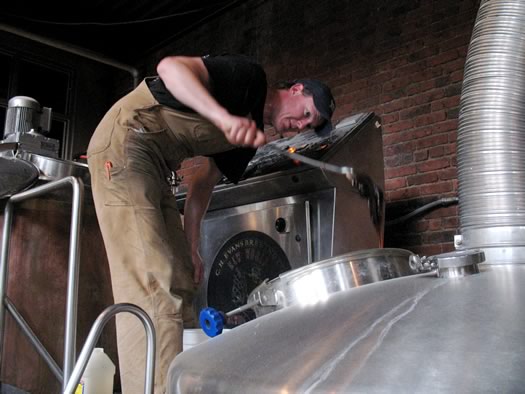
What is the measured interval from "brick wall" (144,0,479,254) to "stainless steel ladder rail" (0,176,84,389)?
5.38ft

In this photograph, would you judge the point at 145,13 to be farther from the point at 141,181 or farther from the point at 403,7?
the point at 141,181

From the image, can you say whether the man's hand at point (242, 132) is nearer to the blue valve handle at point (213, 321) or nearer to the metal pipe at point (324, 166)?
the blue valve handle at point (213, 321)

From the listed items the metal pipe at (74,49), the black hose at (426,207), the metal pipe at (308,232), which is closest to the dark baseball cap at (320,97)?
the metal pipe at (308,232)

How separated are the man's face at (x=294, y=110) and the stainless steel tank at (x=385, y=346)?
1.10m

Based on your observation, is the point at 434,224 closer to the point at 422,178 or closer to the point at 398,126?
the point at 422,178

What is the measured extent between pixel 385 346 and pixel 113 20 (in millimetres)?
4427

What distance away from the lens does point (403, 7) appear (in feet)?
9.60

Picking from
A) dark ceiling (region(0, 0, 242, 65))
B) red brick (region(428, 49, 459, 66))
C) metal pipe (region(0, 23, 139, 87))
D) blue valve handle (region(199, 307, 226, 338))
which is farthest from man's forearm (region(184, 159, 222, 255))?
metal pipe (region(0, 23, 139, 87))

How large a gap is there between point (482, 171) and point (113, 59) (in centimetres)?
443

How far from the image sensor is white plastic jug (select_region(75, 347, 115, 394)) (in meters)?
1.79

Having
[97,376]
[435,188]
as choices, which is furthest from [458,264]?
[435,188]

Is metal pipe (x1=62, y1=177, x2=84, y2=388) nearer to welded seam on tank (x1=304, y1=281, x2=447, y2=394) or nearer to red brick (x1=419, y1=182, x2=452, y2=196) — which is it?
welded seam on tank (x1=304, y1=281, x2=447, y2=394)

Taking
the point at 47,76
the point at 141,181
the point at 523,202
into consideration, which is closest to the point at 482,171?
the point at 523,202

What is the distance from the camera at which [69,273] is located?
60.8 inches
